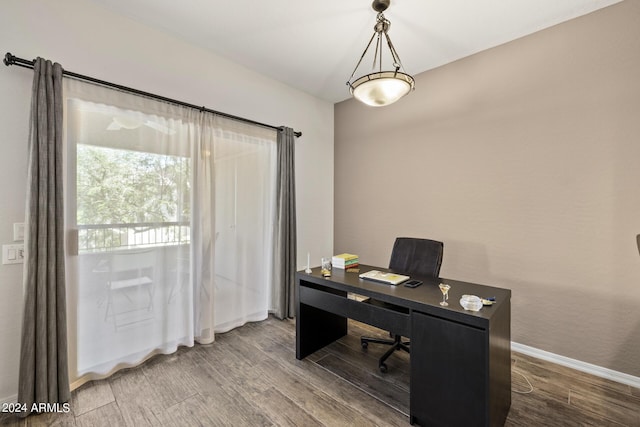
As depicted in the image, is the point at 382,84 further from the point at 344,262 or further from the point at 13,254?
the point at 13,254

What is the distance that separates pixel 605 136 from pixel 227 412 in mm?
3371

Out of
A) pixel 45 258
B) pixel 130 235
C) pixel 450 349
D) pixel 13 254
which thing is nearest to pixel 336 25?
pixel 130 235

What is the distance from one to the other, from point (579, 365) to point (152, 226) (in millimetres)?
3675

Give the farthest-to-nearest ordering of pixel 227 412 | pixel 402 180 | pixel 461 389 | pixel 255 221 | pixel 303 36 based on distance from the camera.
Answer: pixel 402 180, pixel 255 221, pixel 303 36, pixel 227 412, pixel 461 389

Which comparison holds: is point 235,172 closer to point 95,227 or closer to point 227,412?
point 95,227

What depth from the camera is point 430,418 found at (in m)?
1.58

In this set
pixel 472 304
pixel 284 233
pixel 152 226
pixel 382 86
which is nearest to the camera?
pixel 472 304

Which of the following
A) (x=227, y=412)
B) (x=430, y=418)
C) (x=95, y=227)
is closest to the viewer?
(x=430, y=418)

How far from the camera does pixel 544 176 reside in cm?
241

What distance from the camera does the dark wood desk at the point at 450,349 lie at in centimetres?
140

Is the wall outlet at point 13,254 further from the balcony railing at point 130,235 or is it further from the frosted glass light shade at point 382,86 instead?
the frosted glass light shade at point 382,86

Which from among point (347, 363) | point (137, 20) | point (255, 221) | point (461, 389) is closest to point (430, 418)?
point (461, 389)

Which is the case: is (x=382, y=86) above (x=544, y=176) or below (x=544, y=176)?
above

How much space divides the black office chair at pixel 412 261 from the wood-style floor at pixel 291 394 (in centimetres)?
11
